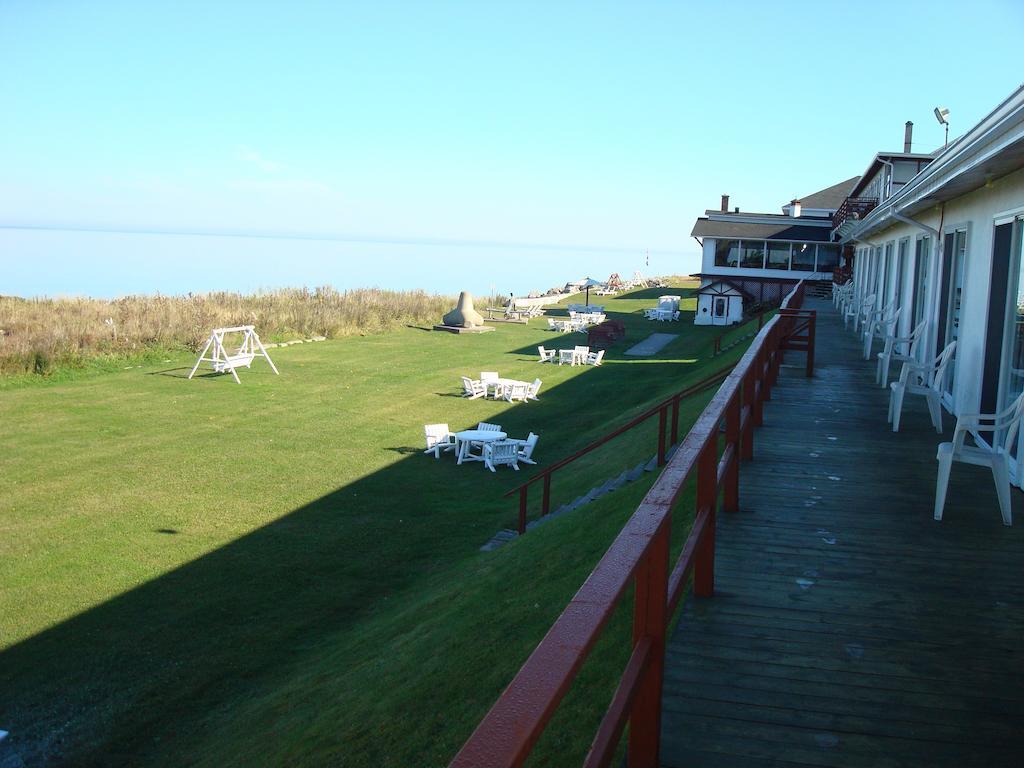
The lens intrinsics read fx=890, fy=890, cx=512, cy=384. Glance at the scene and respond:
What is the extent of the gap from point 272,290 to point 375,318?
17.1 feet

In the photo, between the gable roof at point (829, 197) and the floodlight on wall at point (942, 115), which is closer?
the floodlight on wall at point (942, 115)

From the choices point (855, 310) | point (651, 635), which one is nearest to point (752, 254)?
point (855, 310)

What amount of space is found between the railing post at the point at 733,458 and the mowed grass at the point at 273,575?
105 cm

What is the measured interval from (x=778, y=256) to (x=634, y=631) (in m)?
47.6

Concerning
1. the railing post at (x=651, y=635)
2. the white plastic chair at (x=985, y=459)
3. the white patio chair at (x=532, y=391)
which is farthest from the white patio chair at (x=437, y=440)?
the railing post at (x=651, y=635)

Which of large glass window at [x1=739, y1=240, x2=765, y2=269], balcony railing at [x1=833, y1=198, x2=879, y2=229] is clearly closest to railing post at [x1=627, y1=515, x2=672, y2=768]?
balcony railing at [x1=833, y1=198, x2=879, y2=229]

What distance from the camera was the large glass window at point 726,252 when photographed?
48375 millimetres

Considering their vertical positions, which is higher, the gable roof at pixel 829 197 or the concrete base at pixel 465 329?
the gable roof at pixel 829 197

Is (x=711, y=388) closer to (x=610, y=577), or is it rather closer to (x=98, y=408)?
(x=98, y=408)

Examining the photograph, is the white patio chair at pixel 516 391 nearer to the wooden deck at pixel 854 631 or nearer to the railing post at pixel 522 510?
the railing post at pixel 522 510

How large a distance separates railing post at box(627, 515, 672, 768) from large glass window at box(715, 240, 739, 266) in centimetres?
4760

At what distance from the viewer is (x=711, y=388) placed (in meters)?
16.8

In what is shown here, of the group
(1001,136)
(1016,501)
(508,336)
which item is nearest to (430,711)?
(1016,501)

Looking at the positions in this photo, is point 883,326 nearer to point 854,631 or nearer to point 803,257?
point 854,631
